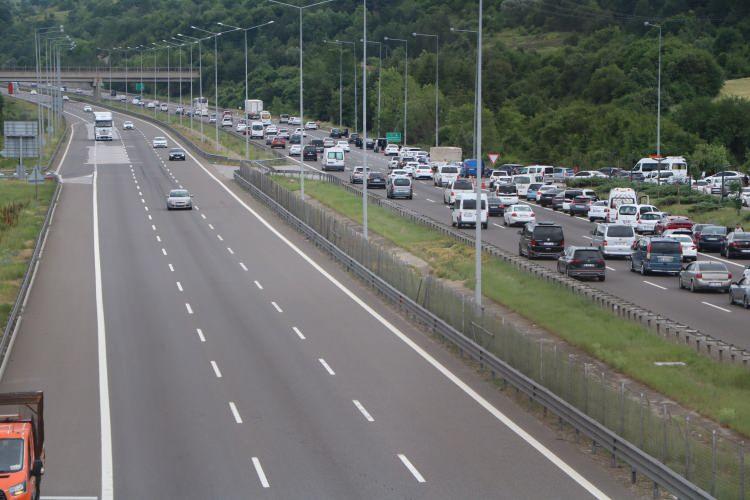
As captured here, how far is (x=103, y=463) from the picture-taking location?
23094 mm

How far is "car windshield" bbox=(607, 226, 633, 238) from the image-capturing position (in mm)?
54906

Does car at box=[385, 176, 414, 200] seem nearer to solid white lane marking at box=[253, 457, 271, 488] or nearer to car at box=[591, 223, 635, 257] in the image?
car at box=[591, 223, 635, 257]

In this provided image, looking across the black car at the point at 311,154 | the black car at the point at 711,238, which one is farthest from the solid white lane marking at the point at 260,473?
the black car at the point at 311,154

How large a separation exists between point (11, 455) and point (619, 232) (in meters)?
39.3

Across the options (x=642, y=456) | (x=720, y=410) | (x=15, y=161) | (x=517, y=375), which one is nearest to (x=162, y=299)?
(x=517, y=375)

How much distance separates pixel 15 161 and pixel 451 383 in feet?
281

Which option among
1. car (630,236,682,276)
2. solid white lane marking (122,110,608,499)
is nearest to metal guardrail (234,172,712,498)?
solid white lane marking (122,110,608,499)

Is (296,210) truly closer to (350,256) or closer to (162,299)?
(350,256)

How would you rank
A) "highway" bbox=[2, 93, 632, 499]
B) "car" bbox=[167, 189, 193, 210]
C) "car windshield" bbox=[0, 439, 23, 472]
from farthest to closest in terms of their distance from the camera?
"car" bbox=[167, 189, 193, 210] → "highway" bbox=[2, 93, 632, 499] → "car windshield" bbox=[0, 439, 23, 472]

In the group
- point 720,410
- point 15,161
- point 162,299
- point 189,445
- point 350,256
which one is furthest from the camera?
point 15,161

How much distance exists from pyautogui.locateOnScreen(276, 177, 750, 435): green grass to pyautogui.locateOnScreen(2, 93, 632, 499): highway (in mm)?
3670

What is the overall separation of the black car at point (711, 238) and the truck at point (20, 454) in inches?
1630

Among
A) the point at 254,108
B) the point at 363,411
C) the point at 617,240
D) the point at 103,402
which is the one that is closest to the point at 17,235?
the point at 617,240

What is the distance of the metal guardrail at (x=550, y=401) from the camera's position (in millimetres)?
19752
